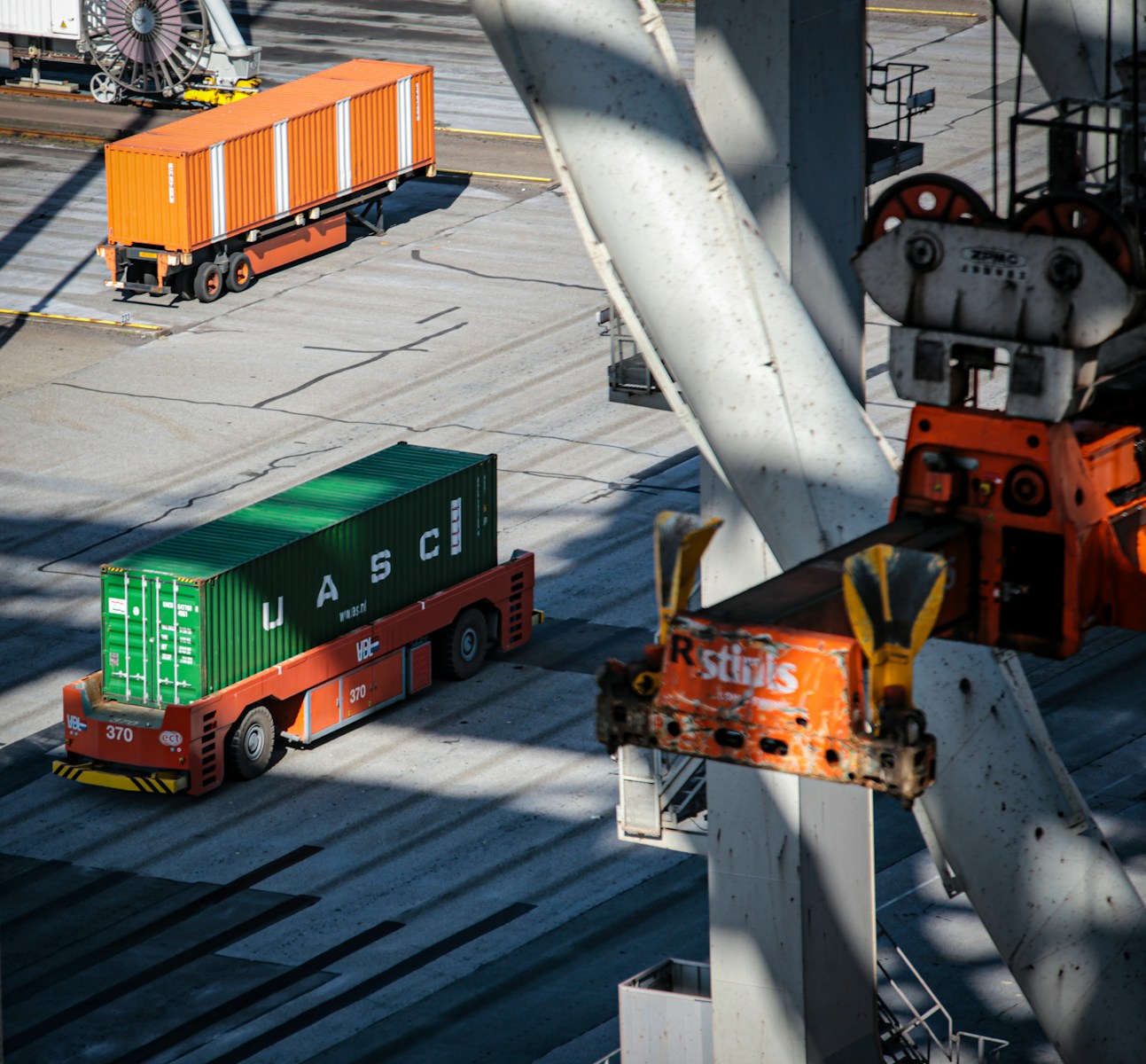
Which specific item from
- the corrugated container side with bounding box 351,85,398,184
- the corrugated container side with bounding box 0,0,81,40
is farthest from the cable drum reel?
the corrugated container side with bounding box 351,85,398,184

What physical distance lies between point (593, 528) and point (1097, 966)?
83.6 ft

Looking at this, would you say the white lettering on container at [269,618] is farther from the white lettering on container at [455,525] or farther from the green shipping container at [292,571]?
the white lettering on container at [455,525]

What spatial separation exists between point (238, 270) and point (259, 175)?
238 cm

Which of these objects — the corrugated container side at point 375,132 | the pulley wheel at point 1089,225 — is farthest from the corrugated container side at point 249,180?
the pulley wheel at point 1089,225

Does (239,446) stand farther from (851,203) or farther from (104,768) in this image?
(851,203)

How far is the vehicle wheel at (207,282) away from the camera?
5238 centimetres

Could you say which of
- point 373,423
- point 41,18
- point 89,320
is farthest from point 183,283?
point 41,18

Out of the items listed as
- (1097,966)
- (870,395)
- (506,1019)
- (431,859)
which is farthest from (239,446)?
(1097,966)

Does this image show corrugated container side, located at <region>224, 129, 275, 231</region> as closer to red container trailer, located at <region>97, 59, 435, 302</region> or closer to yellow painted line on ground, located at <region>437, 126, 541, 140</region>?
red container trailer, located at <region>97, 59, 435, 302</region>

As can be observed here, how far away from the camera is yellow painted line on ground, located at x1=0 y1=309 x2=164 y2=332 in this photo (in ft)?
168

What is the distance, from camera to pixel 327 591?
1262 inches

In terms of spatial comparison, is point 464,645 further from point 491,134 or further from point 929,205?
point 491,134

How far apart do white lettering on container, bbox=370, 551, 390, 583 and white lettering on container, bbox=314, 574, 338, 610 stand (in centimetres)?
84

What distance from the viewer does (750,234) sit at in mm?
13297
